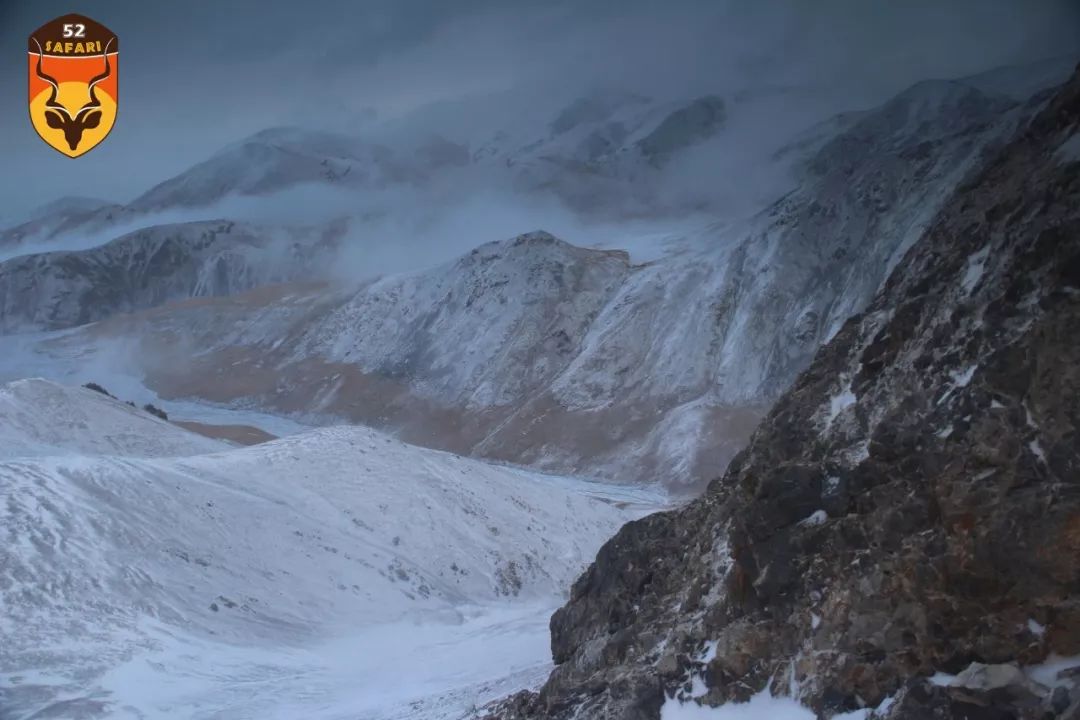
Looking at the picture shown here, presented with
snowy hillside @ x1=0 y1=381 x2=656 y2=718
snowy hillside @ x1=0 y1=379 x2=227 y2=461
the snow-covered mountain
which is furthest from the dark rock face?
the snow-covered mountain

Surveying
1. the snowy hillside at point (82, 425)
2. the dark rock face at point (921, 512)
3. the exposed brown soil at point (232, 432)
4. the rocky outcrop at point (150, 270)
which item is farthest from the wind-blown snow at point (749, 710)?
the rocky outcrop at point (150, 270)

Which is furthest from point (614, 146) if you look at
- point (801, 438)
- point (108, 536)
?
point (801, 438)

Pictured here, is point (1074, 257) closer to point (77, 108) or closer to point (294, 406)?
point (77, 108)

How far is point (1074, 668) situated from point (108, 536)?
2437cm

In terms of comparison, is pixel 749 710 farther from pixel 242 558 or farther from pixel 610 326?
pixel 610 326

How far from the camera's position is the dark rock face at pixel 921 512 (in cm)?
1065

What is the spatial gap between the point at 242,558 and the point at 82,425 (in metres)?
15.6

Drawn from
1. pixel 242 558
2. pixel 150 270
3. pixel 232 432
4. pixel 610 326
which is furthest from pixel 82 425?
pixel 150 270

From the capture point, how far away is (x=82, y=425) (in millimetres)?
42906

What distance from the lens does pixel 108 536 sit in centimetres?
2830

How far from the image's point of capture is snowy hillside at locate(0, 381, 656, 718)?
2347 centimetres

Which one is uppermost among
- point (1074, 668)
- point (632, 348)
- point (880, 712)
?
point (1074, 668)

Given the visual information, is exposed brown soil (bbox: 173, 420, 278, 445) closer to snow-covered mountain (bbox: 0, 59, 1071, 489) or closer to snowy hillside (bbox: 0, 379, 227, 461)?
snow-covered mountain (bbox: 0, 59, 1071, 489)

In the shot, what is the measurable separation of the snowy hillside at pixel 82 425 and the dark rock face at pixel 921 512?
3043 cm
